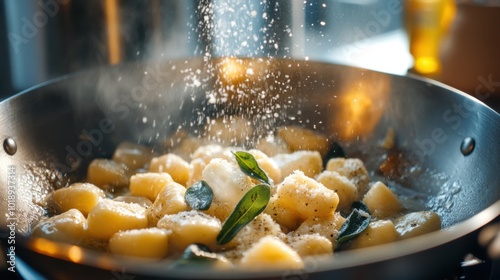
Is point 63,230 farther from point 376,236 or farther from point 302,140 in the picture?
point 302,140

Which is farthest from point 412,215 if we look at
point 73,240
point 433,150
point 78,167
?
point 78,167

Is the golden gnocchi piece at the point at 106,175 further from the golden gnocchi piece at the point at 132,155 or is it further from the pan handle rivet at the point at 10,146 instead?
the pan handle rivet at the point at 10,146

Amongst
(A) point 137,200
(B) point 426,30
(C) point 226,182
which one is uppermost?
(B) point 426,30

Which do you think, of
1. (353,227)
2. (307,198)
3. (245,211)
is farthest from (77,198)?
(353,227)

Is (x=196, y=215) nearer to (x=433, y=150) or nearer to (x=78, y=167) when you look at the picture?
(x=78, y=167)

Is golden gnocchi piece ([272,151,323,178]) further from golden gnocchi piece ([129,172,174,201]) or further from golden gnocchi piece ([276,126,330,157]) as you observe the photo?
golden gnocchi piece ([129,172,174,201])

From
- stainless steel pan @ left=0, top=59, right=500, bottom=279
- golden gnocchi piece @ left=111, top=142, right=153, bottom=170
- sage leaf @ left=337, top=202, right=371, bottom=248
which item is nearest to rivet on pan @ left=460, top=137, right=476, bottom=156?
stainless steel pan @ left=0, top=59, right=500, bottom=279

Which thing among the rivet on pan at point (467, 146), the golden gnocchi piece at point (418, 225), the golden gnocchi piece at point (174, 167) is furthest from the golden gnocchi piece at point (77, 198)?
the rivet on pan at point (467, 146)
